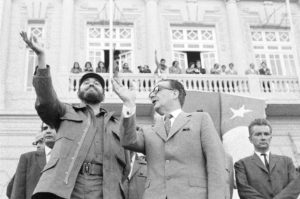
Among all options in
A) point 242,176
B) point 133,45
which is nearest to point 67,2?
point 133,45

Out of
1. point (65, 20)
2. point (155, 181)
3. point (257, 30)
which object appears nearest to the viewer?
point (155, 181)

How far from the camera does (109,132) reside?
3.64m

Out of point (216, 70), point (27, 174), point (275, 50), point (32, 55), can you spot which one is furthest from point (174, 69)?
point (27, 174)

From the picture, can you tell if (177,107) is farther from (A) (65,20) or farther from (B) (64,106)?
(A) (65,20)

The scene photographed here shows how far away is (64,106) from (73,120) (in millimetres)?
157

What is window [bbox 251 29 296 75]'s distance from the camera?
15.3 meters

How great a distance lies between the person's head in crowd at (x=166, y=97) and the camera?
3729 millimetres

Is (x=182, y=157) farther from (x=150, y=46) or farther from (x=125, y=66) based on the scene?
(x=150, y=46)

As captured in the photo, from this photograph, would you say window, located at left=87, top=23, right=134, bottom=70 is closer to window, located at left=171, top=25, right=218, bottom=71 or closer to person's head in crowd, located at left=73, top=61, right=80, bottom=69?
person's head in crowd, located at left=73, top=61, right=80, bottom=69

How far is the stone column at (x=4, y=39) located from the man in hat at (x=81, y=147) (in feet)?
33.3

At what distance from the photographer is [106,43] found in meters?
14.9

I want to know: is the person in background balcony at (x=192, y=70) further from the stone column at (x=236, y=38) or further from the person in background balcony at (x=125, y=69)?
the person in background balcony at (x=125, y=69)

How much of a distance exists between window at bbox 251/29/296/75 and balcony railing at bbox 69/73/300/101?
1.26m

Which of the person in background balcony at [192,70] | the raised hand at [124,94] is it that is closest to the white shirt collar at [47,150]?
the raised hand at [124,94]
